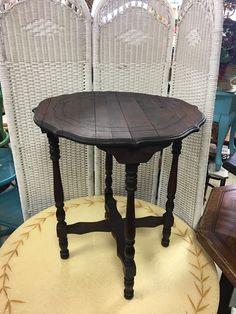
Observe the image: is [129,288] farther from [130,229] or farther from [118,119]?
[118,119]

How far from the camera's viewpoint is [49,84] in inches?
48.7

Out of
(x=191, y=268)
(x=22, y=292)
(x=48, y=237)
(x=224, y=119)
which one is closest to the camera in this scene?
(x=22, y=292)

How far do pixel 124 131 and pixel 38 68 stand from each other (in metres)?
0.69

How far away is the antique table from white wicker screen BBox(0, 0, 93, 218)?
0.23 m

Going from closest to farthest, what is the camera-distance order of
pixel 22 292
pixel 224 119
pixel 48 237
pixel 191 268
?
1. pixel 22 292
2. pixel 191 268
3. pixel 48 237
4. pixel 224 119

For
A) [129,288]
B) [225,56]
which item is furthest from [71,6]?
[129,288]

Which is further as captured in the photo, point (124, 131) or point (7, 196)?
point (7, 196)

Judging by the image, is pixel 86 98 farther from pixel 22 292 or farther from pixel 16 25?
pixel 22 292

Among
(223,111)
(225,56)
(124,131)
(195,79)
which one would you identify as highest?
(225,56)

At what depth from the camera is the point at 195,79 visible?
1.15 metres

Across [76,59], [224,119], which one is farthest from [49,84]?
[224,119]

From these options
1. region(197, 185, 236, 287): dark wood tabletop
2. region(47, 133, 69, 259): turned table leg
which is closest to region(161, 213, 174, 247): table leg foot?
region(197, 185, 236, 287): dark wood tabletop

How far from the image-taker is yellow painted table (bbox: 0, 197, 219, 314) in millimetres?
923

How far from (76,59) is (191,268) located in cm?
104
